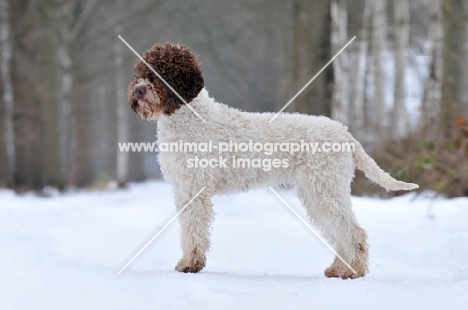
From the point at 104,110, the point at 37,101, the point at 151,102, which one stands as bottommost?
the point at 104,110

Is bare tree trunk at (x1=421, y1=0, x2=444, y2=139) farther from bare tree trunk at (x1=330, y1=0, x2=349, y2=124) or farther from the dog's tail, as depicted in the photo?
the dog's tail

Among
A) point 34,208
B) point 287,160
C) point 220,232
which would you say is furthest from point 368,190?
point 287,160

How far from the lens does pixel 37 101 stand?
15219 mm

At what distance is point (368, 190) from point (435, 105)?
71.5 inches

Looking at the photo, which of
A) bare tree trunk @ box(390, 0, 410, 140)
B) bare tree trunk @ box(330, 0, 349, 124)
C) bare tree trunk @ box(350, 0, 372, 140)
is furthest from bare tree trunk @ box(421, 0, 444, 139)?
bare tree trunk @ box(390, 0, 410, 140)

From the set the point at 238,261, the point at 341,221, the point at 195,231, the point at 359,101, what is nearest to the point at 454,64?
the point at 359,101

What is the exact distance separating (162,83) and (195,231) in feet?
3.71

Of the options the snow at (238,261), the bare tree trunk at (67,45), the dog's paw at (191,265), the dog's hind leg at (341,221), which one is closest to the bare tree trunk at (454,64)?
the snow at (238,261)

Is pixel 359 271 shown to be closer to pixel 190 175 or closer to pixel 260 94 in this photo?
pixel 190 175

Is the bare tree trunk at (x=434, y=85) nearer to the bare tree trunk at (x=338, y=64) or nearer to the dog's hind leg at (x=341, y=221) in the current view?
the bare tree trunk at (x=338, y=64)

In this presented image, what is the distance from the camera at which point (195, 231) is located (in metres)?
4.89

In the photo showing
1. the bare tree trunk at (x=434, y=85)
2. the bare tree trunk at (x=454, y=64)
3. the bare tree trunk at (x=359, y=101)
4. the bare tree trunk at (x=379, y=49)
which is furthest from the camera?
the bare tree trunk at (x=379, y=49)

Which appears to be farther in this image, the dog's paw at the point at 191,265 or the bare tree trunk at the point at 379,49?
the bare tree trunk at the point at 379,49

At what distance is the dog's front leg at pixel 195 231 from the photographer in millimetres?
4875
